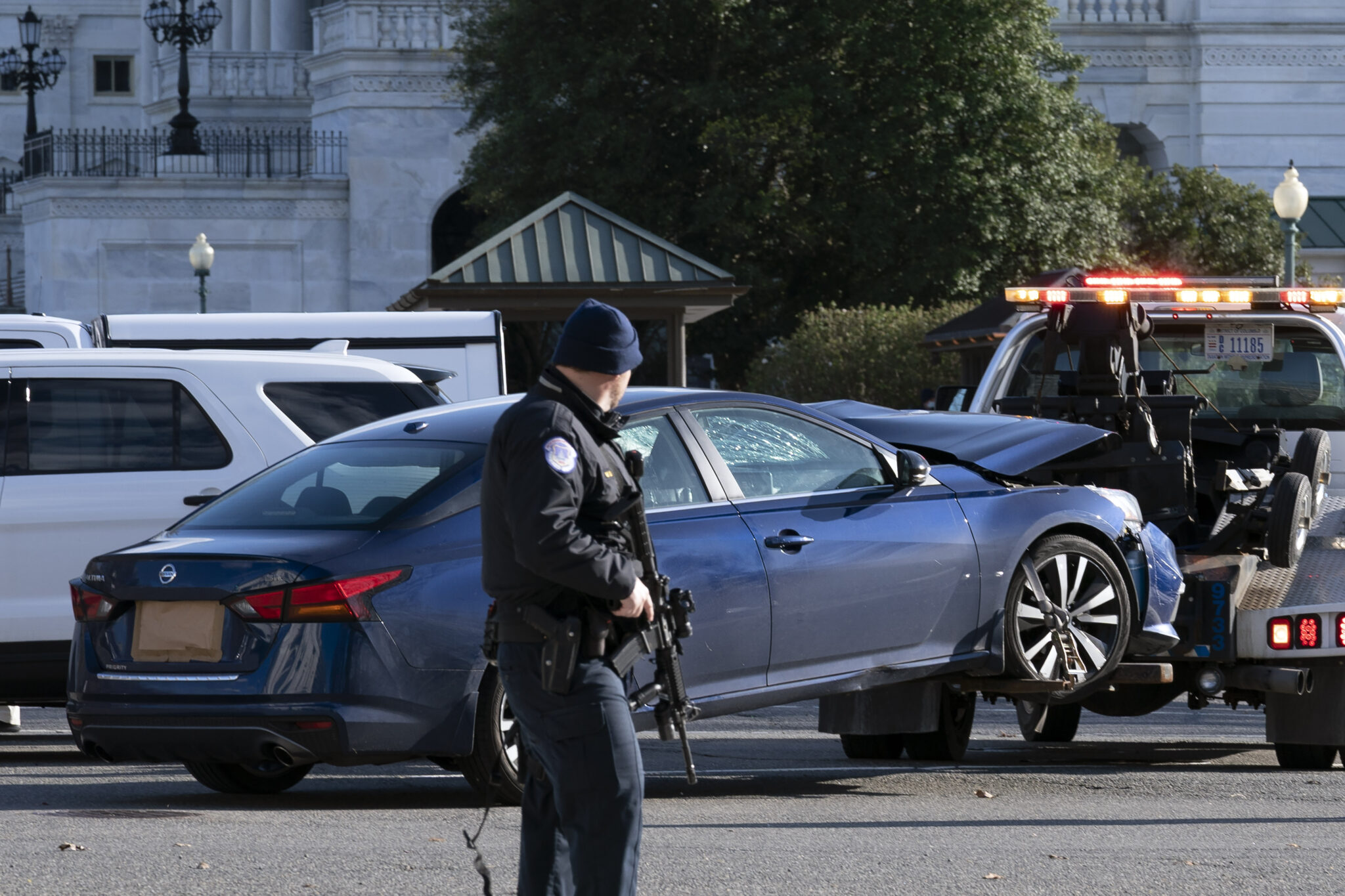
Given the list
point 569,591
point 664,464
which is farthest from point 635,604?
point 664,464

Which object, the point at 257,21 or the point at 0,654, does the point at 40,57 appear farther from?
the point at 0,654

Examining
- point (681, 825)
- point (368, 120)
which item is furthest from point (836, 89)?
point (681, 825)

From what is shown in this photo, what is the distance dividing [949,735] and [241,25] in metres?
45.6

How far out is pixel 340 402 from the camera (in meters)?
10.6

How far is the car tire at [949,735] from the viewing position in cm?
1019

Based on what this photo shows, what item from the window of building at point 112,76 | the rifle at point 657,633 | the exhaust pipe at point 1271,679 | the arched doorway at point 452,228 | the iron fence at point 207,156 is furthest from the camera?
the window of building at point 112,76

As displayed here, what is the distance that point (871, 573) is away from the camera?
8.52 m

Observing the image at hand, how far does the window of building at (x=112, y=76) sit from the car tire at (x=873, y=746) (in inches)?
2366

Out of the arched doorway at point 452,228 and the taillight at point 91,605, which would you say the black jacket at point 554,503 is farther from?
the arched doorway at point 452,228

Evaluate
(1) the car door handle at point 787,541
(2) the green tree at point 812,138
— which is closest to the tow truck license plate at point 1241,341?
(1) the car door handle at point 787,541

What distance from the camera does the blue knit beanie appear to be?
529 centimetres

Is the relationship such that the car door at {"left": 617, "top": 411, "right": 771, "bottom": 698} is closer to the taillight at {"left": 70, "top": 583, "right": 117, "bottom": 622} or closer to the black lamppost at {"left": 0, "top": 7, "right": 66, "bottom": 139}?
the taillight at {"left": 70, "top": 583, "right": 117, "bottom": 622}

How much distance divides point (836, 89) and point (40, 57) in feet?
123

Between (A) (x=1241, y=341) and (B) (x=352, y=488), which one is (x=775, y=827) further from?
(A) (x=1241, y=341)
